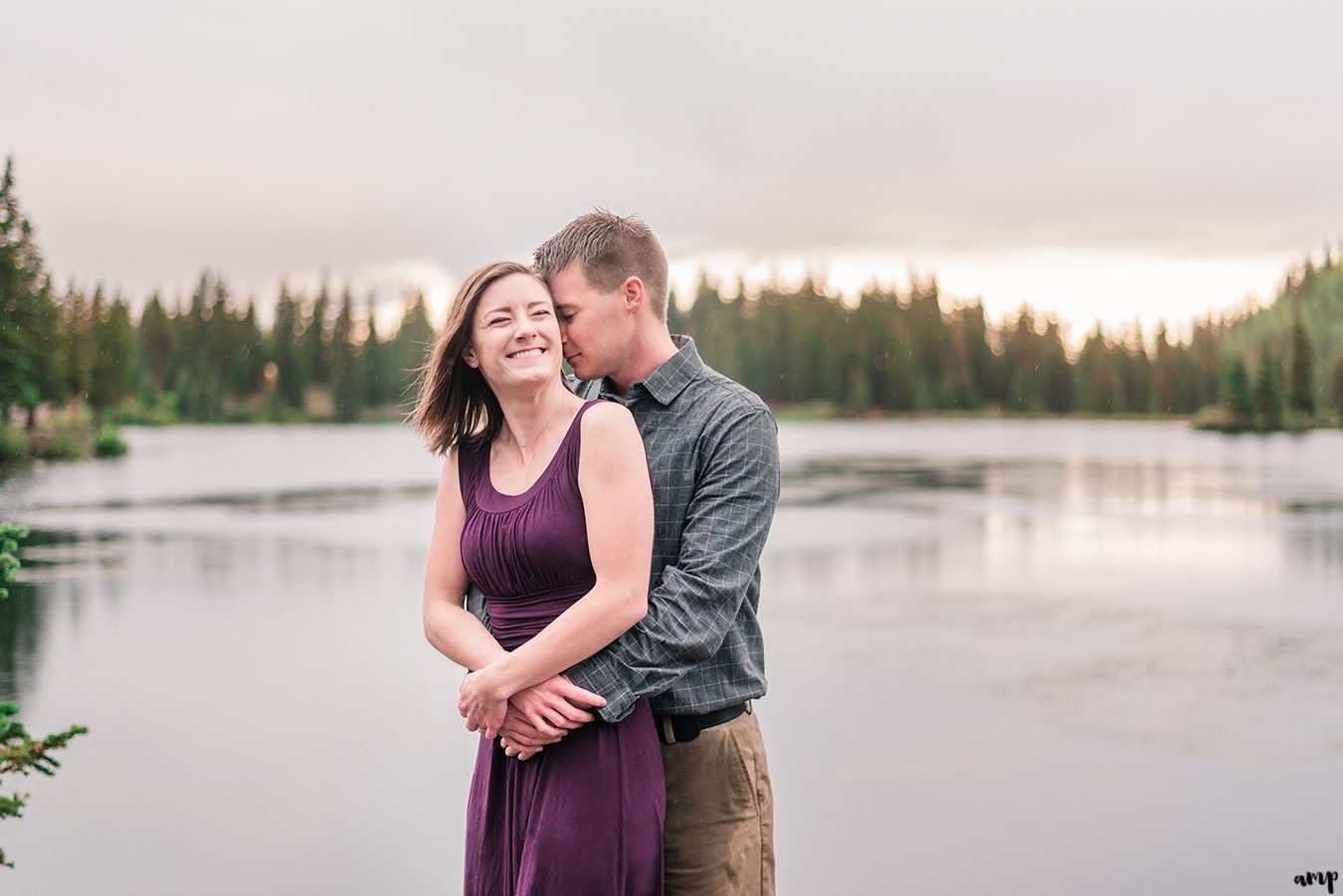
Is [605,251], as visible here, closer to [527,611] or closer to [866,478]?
[527,611]

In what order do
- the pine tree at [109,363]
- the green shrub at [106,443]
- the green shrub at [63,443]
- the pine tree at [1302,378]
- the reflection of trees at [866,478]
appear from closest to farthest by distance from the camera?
the reflection of trees at [866,478], the pine tree at [109,363], the green shrub at [63,443], the green shrub at [106,443], the pine tree at [1302,378]

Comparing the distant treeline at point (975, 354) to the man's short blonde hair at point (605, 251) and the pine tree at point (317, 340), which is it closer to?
the pine tree at point (317, 340)

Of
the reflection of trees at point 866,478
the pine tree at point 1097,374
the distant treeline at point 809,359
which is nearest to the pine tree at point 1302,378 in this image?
the distant treeline at point 809,359

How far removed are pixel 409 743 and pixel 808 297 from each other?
79013 millimetres

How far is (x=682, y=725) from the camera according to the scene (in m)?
2.36

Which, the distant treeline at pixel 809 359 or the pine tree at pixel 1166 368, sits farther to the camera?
the pine tree at pixel 1166 368

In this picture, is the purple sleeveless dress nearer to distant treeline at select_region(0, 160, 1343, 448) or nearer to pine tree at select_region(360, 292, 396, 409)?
distant treeline at select_region(0, 160, 1343, 448)

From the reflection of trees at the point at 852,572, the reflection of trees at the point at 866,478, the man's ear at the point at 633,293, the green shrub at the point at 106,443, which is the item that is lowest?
the reflection of trees at the point at 852,572

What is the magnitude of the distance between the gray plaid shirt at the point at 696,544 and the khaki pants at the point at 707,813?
0.30 ft

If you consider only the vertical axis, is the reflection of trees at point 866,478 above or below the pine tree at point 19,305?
below

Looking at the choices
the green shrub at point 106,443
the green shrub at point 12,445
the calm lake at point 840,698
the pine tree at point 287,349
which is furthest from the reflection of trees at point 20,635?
the pine tree at point 287,349

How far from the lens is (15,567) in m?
3.07

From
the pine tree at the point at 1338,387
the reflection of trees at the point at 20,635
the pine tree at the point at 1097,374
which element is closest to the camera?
the reflection of trees at the point at 20,635

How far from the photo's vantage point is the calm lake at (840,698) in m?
10.9
